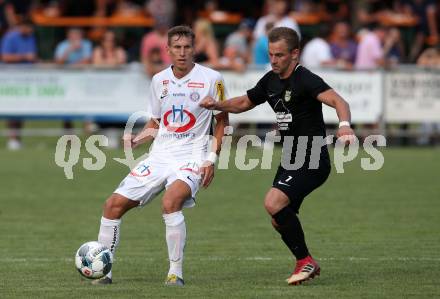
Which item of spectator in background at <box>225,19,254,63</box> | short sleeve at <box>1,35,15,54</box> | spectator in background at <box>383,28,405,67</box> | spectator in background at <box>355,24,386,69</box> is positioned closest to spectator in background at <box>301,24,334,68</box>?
spectator in background at <box>355,24,386,69</box>

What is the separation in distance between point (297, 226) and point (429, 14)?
755 inches

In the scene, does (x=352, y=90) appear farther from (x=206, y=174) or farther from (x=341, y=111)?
(x=341, y=111)

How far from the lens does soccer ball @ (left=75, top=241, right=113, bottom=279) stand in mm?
9062

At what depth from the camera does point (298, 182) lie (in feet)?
30.5

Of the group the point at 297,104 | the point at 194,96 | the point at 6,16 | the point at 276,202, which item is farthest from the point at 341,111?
the point at 6,16

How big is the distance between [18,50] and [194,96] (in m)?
13.8

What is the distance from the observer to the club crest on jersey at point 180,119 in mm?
9602

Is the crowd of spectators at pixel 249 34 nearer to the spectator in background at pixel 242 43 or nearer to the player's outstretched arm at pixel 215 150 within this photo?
the spectator in background at pixel 242 43

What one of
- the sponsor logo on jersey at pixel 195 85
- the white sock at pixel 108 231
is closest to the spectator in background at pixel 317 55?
the sponsor logo on jersey at pixel 195 85

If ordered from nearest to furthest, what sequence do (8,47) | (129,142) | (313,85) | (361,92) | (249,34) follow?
(313,85) < (129,142) < (361,92) < (8,47) < (249,34)

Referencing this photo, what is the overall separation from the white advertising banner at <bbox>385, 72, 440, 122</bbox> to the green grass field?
2416 millimetres

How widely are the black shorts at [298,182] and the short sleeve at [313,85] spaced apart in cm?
64

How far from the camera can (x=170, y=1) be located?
2764 cm

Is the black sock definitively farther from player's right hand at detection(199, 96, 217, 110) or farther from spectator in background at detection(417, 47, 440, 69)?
spectator in background at detection(417, 47, 440, 69)
